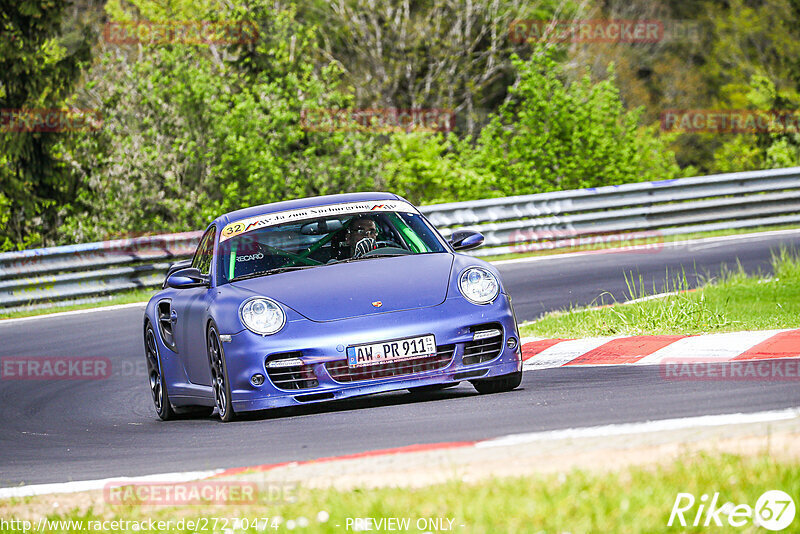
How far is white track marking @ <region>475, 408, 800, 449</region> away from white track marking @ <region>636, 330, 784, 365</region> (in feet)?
8.52

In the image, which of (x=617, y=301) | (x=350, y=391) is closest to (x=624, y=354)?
(x=350, y=391)

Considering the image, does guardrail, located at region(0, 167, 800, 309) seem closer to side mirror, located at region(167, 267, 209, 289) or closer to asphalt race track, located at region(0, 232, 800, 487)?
asphalt race track, located at region(0, 232, 800, 487)

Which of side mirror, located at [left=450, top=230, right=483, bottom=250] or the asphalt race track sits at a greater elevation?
side mirror, located at [left=450, top=230, right=483, bottom=250]

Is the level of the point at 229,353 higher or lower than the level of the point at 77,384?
higher

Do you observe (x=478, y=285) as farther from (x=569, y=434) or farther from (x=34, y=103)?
(x=34, y=103)

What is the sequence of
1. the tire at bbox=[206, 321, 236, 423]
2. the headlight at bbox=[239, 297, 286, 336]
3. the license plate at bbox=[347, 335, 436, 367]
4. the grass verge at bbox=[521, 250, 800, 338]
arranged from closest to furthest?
the license plate at bbox=[347, 335, 436, 367]
the headlight at bbox=[239, 297, 286, 336]
the tire at bbox=[206, 321, 236, 423]
the grass verge at bbox=[521, 250, 800, 338]

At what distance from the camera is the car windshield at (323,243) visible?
27.0 feet

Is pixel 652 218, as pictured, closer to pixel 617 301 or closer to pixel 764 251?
pixel 764 251

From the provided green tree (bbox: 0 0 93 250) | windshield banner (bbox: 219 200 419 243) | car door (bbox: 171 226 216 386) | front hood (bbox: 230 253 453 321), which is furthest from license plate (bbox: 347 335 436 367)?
green tree (bbox: 0 0 93 250)

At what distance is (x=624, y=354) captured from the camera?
8.84 meters

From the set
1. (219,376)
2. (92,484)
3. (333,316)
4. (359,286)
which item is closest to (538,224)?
(359,286)

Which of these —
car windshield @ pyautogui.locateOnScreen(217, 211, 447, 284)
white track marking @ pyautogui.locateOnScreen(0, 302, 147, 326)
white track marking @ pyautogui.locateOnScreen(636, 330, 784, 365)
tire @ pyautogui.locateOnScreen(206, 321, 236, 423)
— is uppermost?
car windshield @ pyautogui.locateOnScreen(217, 211, 447, 284)

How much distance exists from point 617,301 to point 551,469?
7.65 meters

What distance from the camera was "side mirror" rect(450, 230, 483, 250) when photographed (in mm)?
8383
